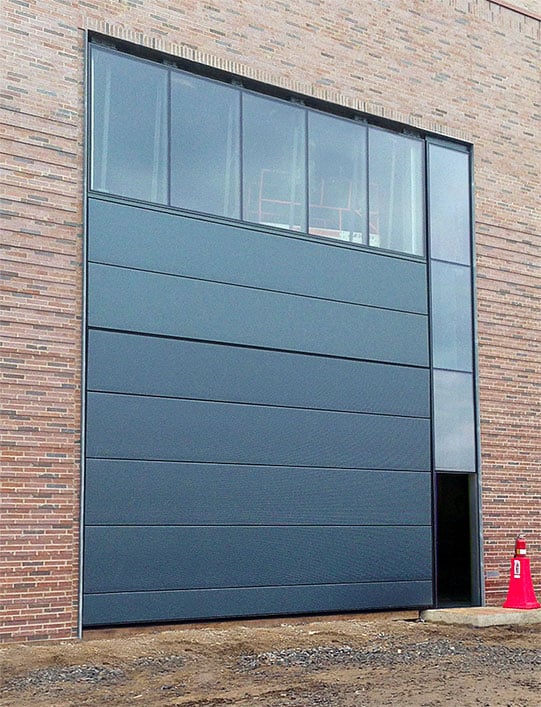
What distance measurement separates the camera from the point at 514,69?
67.7 ft

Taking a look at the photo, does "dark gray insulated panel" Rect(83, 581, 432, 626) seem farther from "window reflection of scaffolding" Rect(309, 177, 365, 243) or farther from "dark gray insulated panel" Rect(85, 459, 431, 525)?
"window reflection of scaffolding" Rect(309, 177, 365, 243)

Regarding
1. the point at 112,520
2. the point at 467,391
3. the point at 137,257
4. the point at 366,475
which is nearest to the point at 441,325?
the point at 467,391

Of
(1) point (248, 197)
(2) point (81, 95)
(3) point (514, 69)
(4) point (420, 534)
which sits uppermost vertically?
(3) point (514, 69)

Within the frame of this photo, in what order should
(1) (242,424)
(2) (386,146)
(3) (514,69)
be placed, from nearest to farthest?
(1) (242,424)
(2) (386,146)
(3) (514,69)

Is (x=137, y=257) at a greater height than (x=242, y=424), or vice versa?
(x=137, y=257)

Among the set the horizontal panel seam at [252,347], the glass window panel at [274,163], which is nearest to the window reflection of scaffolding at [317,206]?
the glass window panel at [274,163]

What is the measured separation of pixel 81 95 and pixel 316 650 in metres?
8.07

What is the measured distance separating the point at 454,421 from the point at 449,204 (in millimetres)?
3809

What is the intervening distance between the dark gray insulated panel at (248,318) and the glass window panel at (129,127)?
1.30 metres

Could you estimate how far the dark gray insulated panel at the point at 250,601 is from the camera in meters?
14.4

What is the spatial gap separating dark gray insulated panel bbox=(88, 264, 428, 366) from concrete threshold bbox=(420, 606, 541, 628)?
4.07 m

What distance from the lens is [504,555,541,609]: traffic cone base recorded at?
17844 millimetres

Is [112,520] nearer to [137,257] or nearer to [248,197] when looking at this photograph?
[137,257]

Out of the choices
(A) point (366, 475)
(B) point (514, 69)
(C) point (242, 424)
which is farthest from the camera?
(B) point (514, 69)
